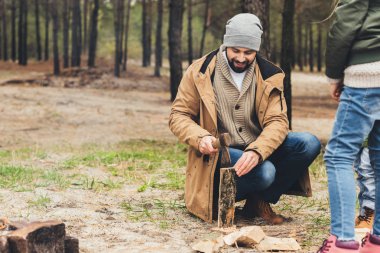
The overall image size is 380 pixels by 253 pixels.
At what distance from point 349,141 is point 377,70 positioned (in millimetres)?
428

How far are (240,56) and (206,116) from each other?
0.54m

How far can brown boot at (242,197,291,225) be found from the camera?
5156mm

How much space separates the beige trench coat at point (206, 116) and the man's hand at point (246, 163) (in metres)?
0.23

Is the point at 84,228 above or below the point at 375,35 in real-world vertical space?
below

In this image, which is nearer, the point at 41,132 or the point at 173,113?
the point at 173,113

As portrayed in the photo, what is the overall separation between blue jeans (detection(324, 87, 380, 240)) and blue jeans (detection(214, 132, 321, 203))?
1.22 metres

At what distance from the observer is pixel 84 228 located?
4707 millimetres

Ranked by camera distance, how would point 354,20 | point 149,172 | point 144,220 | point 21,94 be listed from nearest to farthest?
1. point 354,20
2. point 144,220
3. point 149,172
4. point 21,94

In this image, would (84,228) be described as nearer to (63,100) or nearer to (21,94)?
(63,100)

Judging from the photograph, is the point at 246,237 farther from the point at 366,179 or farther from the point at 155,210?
the point at 155,210

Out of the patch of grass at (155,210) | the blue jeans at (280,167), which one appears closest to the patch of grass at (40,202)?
the patch of grass at (155,210)

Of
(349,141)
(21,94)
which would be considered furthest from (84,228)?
(21,94)

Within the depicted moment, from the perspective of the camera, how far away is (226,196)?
4.70m

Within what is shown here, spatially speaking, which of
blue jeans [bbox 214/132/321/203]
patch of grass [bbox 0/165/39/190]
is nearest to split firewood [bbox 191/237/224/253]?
blue jeans [bbox 214/132/321/203]
